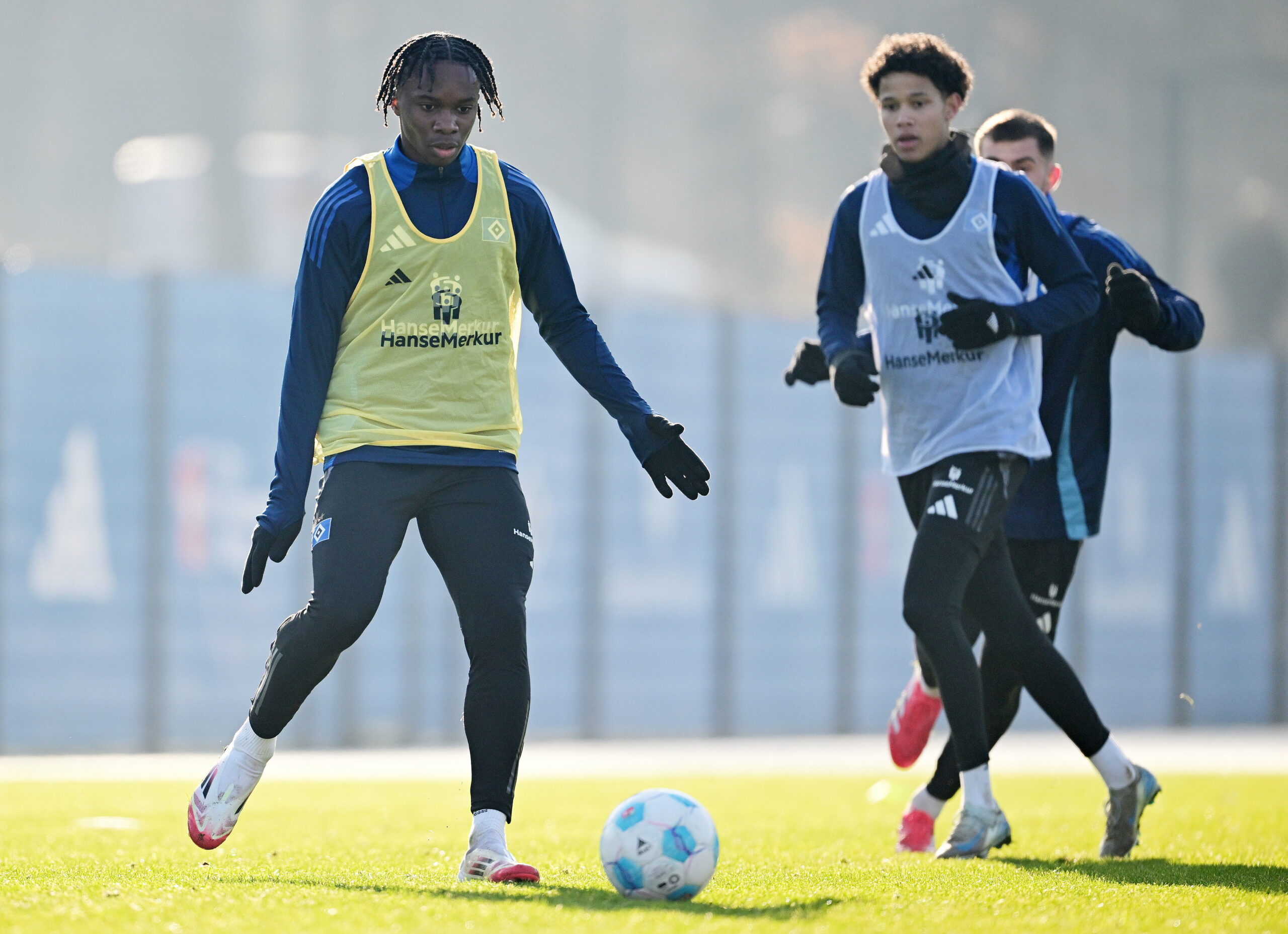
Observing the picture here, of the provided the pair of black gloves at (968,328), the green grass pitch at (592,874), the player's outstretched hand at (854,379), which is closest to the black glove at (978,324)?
the pair of black gloves at (968,328)

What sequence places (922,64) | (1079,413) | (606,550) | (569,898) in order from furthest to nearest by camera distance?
(606,550)
(1079,413)
(922,64)
(569,898)

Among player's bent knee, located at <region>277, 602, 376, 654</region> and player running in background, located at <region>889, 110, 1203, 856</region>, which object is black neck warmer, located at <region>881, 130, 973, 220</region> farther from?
player's bent knee, located at <region>277, 602, 376, 654</region>

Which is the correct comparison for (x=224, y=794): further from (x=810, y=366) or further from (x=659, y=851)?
(x=810, y=366)

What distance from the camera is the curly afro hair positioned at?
5.01 meters

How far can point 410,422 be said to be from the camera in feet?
14.2

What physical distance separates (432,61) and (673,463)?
1.12 meters

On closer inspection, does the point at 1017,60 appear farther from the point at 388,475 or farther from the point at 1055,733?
the point at 388,475

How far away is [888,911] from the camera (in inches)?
149

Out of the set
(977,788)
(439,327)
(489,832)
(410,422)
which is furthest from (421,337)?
(977,788)

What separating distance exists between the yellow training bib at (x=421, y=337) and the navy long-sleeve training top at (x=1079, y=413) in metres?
1.95

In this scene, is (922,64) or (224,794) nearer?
(224,794)

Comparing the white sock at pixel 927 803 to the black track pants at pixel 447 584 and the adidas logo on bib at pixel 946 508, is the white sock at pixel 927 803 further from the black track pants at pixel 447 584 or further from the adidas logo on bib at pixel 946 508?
the black track pants at pixel 447 584

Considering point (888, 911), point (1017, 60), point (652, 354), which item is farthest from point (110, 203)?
point (888, 911)

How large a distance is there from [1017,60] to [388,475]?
24.1m
